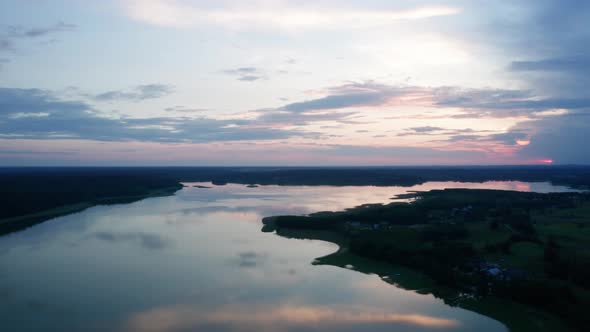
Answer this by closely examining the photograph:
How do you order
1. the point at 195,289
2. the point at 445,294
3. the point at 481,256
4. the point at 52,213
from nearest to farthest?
1. the point at 445,294
2. the point at 195,289
3. the point at 481,256
4. the point at 52,213

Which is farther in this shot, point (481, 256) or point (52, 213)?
point (52, 213)

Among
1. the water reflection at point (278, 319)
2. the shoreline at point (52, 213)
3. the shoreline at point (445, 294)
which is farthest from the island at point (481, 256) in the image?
the shoreline at point (52, 213)

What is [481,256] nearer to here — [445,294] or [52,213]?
[445,294]

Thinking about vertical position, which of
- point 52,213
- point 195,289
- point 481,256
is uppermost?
point 52,213

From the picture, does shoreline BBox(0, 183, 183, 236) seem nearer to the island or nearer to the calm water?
the calm water

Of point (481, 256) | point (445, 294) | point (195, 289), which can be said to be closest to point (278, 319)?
point (195, 289)

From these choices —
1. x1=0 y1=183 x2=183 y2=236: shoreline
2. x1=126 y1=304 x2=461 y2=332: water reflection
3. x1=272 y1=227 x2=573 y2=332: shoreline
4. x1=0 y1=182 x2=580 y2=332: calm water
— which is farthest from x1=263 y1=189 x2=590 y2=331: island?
x1=0 y1=183 x2=183 y2=236: shoreline

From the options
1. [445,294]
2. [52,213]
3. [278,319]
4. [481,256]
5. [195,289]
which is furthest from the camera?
[52,213]

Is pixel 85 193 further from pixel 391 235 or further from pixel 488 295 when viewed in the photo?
pixel 488 295
